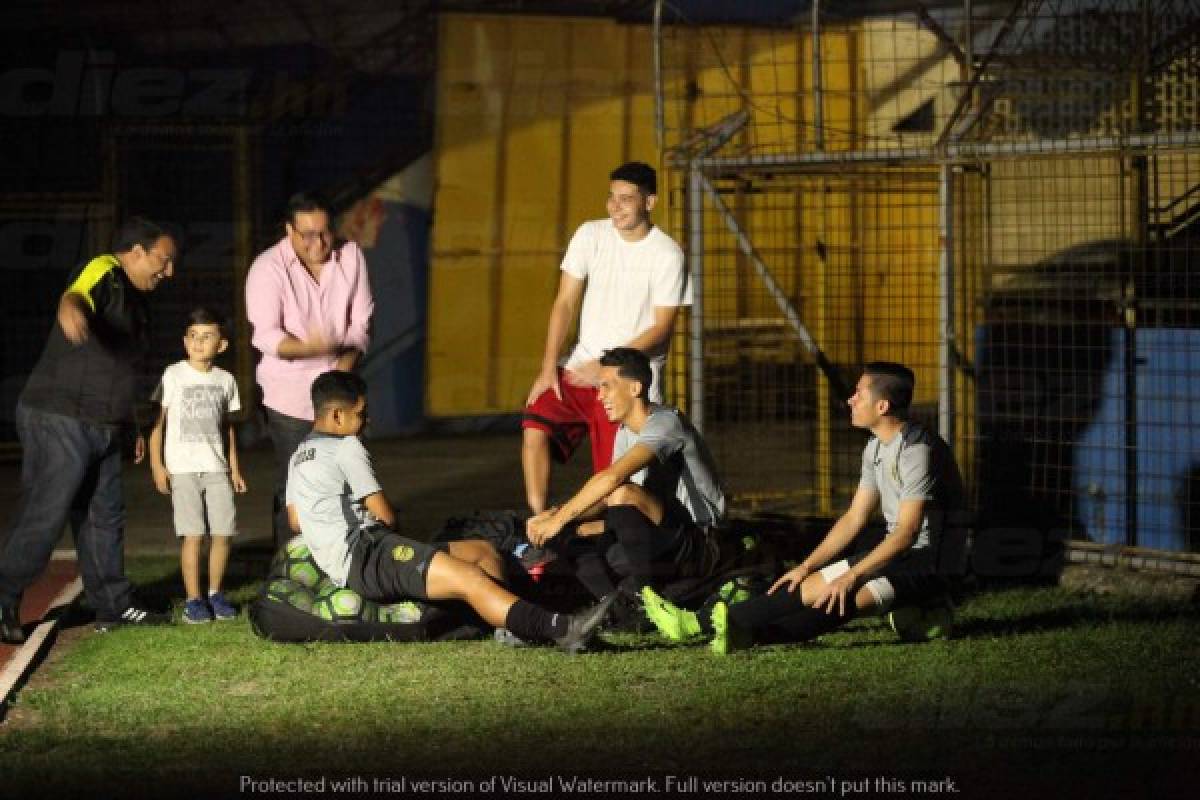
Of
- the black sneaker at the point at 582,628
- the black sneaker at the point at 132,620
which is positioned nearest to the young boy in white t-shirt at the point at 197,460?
the black sneaker at the point at 132,620

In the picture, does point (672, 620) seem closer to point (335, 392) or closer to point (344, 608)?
point (344, 608)

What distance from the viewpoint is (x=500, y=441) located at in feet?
58.4

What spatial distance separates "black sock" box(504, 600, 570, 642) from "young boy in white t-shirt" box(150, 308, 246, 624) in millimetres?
1960

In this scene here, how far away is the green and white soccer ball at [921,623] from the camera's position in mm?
8562

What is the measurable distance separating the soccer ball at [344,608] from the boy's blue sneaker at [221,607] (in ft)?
3.26

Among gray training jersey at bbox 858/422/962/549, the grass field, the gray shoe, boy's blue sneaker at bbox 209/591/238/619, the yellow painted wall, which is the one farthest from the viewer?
the yellow painted wall

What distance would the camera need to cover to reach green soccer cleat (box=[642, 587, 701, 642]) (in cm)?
847

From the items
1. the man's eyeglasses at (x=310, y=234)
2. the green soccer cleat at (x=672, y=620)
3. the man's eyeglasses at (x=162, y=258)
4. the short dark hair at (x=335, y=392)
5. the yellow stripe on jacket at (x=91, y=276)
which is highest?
the man's eyeglasses at (x=310, y=234)

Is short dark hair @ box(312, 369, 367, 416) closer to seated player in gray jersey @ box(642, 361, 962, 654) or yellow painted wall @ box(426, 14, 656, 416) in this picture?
seated player in gray jersey @ box(642, 361, 962, 654)

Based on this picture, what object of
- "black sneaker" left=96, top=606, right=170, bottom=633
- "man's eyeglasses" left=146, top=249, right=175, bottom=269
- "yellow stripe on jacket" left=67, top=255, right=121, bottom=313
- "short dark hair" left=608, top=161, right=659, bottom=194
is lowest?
"black sneaker" left=96, top=606, right=170, bottom=633

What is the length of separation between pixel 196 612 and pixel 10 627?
2.97ft

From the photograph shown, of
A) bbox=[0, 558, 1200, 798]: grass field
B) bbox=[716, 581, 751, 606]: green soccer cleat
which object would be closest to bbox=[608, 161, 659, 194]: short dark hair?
bbox=[716, 581, 751, 606]: green soccer cleat

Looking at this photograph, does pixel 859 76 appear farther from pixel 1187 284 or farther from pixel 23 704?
pixel 23 704

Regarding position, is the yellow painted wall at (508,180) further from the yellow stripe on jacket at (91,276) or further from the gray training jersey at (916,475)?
the gray training jersey at (916,475)
